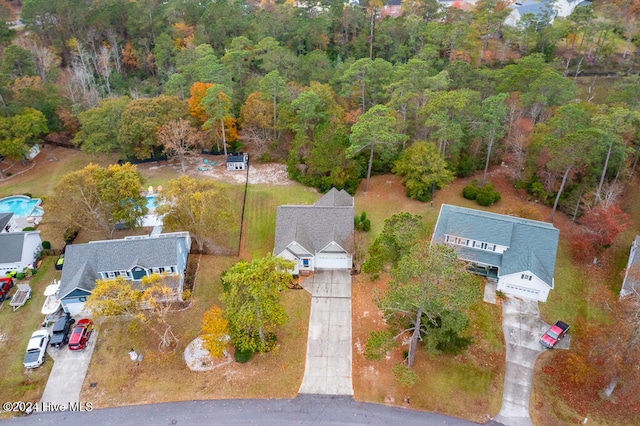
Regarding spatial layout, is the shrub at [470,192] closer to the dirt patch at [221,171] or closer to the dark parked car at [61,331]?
the dirt patch at [221,171]

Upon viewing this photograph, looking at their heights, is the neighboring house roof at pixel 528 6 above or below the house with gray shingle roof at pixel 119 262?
above

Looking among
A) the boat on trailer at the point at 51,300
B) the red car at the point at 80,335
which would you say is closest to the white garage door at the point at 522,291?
the red car at the point at 80,335

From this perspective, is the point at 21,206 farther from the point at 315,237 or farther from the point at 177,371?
the point at 315,237

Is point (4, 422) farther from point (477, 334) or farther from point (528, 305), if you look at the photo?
point (528, 305)

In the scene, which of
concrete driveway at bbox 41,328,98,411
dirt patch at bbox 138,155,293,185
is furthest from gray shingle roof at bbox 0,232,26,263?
dirt patch at bbox 138,155,293,185

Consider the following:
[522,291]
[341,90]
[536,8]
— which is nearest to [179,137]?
[341,90]

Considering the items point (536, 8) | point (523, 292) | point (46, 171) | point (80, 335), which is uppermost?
point (536, 8)
